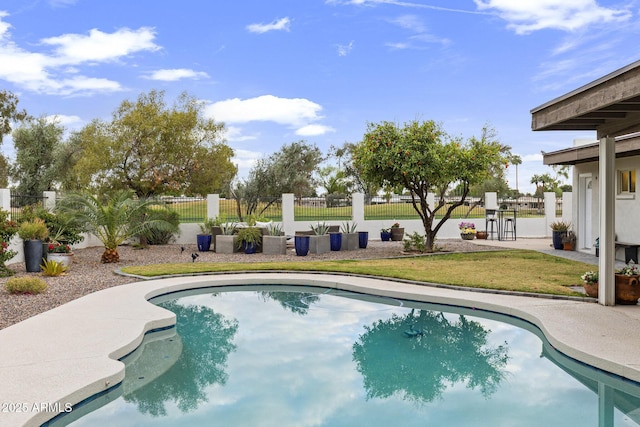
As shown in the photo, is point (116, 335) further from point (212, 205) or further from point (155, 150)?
point (212, 205)

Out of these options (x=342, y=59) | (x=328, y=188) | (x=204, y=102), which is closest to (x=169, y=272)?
(x=204, y=102)

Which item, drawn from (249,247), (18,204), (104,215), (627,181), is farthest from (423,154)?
(18,204)

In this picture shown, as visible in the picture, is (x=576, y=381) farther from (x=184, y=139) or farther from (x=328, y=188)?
(x=328, y=188)

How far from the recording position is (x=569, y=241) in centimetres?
1748

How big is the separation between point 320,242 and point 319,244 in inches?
3.0

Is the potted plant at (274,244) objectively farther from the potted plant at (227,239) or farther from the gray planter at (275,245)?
the potted plant at (227,239)

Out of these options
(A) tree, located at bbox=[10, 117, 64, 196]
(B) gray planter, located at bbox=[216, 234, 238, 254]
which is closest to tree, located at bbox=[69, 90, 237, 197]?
(B) gray planter, located at bbox=[216, 234, 238, 254]

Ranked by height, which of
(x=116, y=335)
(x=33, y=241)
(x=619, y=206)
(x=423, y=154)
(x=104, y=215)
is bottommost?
(x=116, y=335)

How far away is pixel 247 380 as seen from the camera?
589cm

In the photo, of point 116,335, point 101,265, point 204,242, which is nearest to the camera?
point 116,335

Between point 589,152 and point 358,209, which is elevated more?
point 589,152

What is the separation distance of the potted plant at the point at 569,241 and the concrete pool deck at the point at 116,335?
948 centimetres

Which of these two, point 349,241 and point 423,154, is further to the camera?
point 349,241

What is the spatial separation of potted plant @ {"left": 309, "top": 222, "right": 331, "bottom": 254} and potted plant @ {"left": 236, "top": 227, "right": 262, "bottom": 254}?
5.97ft
